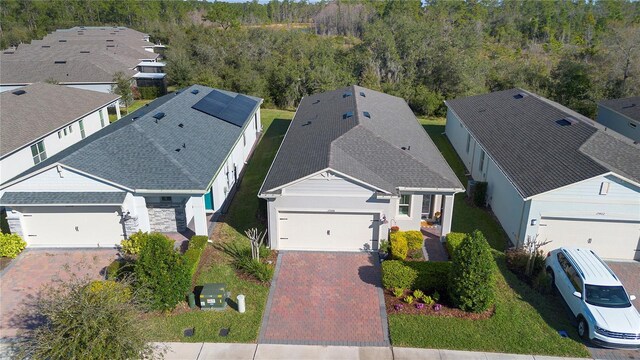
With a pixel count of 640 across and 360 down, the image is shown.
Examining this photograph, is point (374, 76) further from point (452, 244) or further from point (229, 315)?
point (229, 315)

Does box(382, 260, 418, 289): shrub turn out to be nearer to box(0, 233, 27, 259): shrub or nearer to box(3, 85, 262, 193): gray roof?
box(3, 85, 262, 193): gray roof

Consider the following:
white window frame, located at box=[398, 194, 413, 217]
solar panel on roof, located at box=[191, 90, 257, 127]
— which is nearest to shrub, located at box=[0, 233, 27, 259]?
solar panel on roof, located at box=[191, 90, 257, 127]

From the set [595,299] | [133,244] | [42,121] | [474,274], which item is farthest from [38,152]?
[595,299]

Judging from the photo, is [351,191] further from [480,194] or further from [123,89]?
[123,89]

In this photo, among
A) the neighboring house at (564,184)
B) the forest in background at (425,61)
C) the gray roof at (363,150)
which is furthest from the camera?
the forest in background at (425,61)

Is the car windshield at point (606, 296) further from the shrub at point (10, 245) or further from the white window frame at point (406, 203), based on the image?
the shrub at point (10, 245)

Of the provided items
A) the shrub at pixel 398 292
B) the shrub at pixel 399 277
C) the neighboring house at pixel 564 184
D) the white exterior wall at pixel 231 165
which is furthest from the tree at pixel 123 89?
the shrub at pixel 398 292
